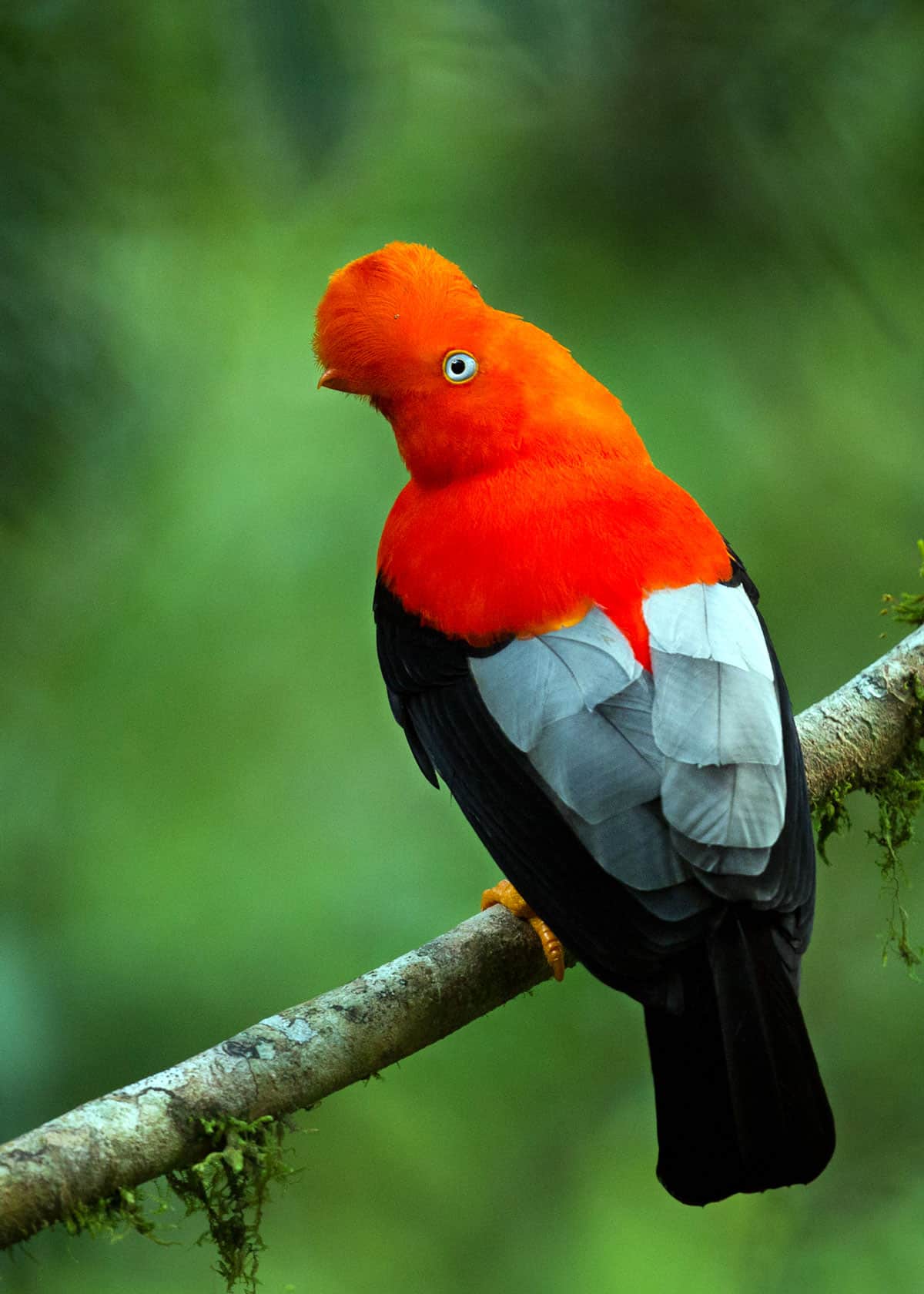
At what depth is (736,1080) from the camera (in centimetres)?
180

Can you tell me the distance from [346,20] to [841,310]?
207cm

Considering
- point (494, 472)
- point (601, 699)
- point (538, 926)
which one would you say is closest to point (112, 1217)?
Result: point (538, 926)

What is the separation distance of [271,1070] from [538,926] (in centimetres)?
55

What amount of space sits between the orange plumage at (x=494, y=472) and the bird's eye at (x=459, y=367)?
14 millimetres

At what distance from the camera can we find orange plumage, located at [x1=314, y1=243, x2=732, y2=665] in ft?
7.40

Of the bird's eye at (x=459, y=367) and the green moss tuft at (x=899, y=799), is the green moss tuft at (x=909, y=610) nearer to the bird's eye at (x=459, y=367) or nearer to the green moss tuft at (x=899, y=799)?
the green moss tuft at (x=899, y=799)

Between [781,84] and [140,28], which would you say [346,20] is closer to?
[140,28]

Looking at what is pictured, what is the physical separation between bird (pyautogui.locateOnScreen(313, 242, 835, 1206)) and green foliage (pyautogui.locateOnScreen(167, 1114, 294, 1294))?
19.8 inches

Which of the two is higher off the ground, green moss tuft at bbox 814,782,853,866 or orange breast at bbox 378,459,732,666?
orange breast at bbox 378,459,732,666

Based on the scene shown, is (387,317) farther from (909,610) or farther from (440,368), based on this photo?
(909,610)

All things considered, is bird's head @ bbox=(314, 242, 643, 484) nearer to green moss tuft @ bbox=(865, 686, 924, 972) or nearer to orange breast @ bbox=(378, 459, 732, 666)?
orange breast @ bbox=(378, 459, 732, 666)

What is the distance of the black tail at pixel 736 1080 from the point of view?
5.89 ft

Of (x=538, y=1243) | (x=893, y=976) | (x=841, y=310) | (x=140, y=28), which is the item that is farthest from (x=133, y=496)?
(x=893, y=976)

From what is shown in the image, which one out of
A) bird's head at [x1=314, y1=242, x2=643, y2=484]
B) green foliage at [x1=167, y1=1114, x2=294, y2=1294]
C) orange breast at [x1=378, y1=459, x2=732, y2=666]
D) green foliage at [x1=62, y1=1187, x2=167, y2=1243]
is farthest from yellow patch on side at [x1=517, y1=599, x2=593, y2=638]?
green foliage at [x1=62, y1=1187, x2=167, y2=1243]
